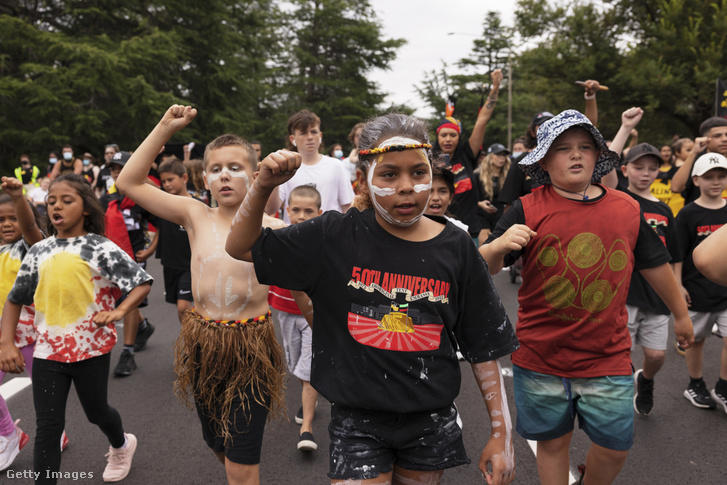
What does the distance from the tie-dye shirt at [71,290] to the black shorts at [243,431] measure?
0.87m

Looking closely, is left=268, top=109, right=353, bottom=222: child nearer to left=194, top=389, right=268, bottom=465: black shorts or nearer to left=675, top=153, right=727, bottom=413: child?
left=194, top=389, right=268, bottom=465: black shorts

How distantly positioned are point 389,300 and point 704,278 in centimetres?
346

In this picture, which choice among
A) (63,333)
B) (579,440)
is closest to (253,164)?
(63,333)

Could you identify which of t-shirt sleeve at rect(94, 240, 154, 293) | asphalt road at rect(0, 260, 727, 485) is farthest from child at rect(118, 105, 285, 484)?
asphalt road at rect(0, 260, 727, 485)

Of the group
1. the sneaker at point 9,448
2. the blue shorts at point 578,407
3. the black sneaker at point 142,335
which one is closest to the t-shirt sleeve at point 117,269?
the sneaker at point 9,448

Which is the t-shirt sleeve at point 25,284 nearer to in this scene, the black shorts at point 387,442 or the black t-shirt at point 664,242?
the black shorts at point 387,442

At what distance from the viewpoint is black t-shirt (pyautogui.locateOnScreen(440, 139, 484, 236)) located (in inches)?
207

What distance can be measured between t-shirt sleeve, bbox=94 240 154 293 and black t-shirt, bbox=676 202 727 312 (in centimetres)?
393

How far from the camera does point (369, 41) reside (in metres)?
35.7

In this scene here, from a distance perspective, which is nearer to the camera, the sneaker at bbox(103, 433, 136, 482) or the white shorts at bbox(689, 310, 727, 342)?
the sneaker at bbox(103, 433, 136, 482)

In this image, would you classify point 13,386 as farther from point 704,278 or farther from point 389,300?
point 704,278

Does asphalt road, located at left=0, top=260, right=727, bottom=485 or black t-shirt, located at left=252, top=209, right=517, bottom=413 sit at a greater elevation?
black t-shirt, located at left=252, top=209, right=517, bottom=413

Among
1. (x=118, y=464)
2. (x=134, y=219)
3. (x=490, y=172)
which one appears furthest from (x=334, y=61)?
(x=118, y=464)

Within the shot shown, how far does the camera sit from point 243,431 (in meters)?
2.56
